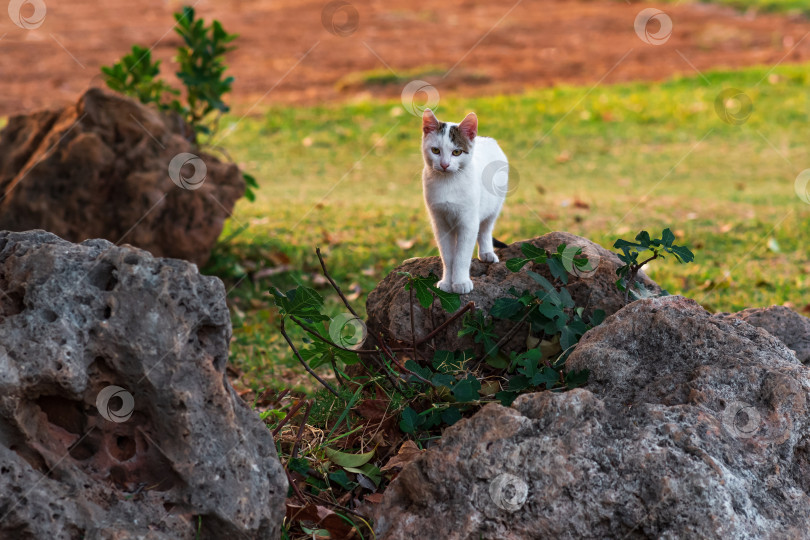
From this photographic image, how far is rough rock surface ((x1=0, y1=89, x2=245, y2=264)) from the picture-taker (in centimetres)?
638

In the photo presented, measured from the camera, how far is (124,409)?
2.74 meters

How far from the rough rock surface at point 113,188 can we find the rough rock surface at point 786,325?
4.07 metres

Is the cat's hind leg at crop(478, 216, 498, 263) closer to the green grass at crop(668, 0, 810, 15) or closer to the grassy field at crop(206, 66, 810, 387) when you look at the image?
the grassy field at crop(206, 66, 810, 387)

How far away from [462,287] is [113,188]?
385 cm

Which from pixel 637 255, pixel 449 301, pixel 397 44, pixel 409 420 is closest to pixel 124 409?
pixel 409 420

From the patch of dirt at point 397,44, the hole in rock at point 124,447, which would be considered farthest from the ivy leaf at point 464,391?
the patch of dirt at point 397,44

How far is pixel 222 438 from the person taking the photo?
9.00ft

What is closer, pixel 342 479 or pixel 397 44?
pixel 342 479

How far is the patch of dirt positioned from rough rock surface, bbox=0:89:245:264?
21.7 feet

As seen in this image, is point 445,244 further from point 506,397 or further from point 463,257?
point 506,397

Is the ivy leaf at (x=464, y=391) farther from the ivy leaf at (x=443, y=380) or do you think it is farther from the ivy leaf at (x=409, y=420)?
the ivy leaf at (x=409, y=420)

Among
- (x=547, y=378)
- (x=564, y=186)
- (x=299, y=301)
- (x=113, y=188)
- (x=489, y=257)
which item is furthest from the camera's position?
(x=564, y=186)

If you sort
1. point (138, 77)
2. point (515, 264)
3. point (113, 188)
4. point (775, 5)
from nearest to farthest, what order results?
1. point (515, 264)
2. point (113, 188)
3. point (138, 77)
4. point (775, 5)

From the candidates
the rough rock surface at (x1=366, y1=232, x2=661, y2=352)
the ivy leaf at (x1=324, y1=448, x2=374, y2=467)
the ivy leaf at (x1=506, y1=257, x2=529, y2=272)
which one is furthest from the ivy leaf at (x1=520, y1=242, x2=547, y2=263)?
the ivy leaf at (x1=324, y1=448, x2=374, y2=467)
